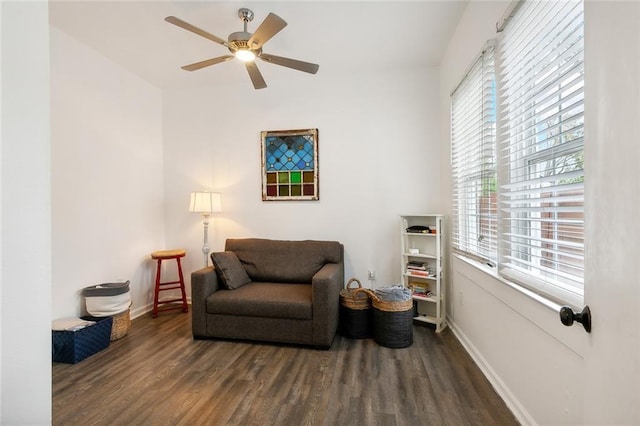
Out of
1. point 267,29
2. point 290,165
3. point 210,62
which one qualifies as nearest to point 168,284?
point 290,165

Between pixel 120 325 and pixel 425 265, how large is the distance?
3096 mm

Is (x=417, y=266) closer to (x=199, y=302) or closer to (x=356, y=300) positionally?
(x=356, y=300)

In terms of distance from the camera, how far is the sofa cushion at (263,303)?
2475 millimetres

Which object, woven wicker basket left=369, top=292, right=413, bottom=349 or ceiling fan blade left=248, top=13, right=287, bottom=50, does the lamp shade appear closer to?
ceiling fan blade left=248, top=13, right=287, bottom=50

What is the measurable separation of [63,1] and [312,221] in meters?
2.85

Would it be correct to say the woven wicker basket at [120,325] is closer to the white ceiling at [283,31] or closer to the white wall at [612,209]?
the white ceiling at [283,31]

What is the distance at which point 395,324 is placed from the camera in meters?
2.46

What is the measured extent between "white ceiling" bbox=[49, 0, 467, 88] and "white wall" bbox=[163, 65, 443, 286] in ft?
0.99

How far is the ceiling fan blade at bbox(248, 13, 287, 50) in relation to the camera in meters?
1.82

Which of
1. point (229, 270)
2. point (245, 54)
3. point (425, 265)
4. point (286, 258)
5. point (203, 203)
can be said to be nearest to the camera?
point (245, 54)

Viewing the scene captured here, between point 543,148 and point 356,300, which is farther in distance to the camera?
point 356,300

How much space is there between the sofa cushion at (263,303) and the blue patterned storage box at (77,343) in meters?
0.92

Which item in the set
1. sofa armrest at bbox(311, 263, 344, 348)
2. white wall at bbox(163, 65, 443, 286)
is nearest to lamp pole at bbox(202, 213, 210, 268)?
white wall at bbox(163, 65, 443, 286)

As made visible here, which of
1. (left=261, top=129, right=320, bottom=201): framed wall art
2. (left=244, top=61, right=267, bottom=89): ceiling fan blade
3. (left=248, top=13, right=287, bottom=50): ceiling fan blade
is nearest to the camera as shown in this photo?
(left=248, top=13, right=287, bottom=50): ceiling fan blade
